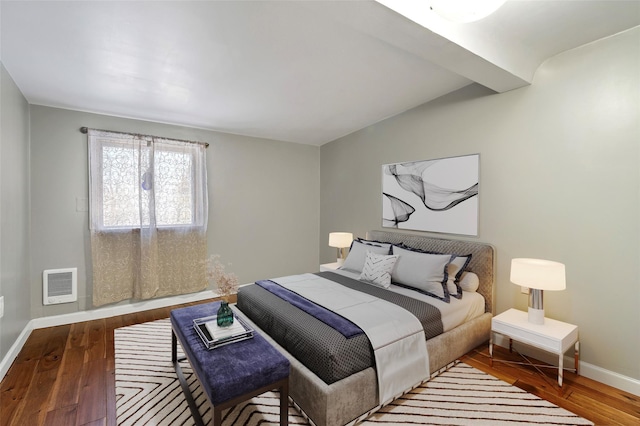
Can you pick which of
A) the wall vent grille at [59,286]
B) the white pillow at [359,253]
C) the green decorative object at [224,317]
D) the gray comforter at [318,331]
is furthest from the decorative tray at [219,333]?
the wall vent grille at [59,286]

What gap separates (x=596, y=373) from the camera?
2189mm

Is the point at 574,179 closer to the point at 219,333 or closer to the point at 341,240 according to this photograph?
the point at 341,240

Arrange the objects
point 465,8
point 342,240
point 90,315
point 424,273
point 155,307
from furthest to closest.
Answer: point 342,240 < point 155,307 < point 90,315 < point 424,273 < point 465,8

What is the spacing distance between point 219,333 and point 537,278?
7.63ft

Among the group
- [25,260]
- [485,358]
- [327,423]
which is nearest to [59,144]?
[25,260]

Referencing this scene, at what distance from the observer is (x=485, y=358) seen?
252 cm

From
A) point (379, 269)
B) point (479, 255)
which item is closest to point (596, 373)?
point (479, 255)

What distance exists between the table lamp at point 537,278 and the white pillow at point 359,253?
1.31 meters

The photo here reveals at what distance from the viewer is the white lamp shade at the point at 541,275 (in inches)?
83.2

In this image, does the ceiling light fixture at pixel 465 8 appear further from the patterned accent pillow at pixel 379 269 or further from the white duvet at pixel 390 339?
the patterned accent pillow at pixel 379 269

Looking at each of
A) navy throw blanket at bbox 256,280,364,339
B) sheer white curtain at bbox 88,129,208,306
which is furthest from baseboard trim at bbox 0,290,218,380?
navy throw blanket at bbox 256,280,364,339

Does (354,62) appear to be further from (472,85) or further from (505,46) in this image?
(472,85)

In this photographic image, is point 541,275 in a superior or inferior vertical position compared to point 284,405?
superior

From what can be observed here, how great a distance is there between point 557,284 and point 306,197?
3.75 m
